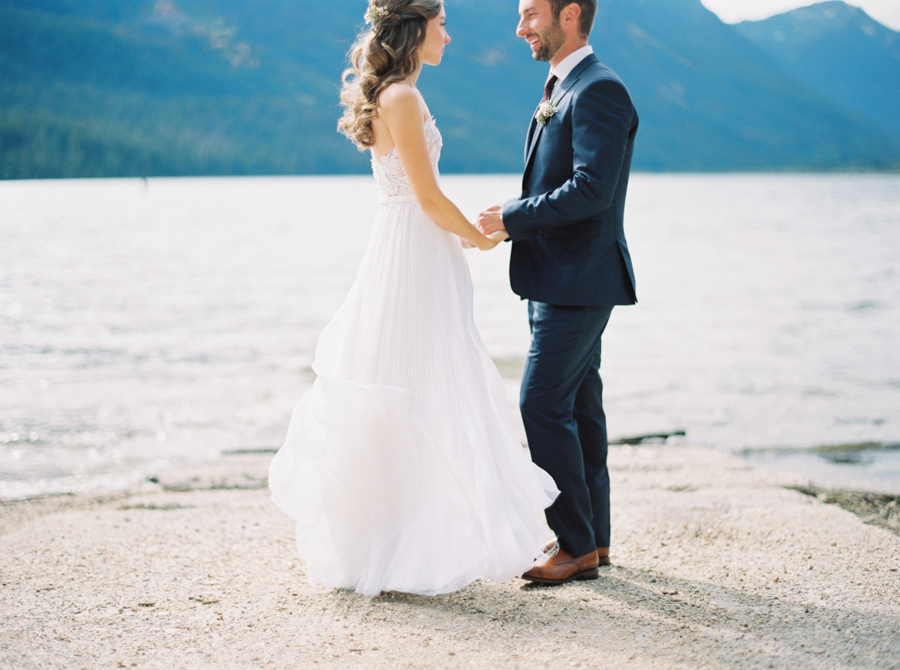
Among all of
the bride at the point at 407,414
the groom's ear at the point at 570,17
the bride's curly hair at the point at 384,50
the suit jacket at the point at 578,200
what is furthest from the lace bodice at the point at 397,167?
the groom's ear at the point at 570,17

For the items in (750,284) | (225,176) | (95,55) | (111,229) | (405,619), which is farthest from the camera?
(95,55)

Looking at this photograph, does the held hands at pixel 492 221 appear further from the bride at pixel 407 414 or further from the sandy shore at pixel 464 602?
the sandy shore at pixel 464 602

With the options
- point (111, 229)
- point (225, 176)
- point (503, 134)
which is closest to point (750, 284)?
point (111, 229)

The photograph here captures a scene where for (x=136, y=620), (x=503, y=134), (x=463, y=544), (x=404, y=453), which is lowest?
(x=136, y=620)

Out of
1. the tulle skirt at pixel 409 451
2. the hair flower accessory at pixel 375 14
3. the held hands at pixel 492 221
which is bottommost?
the tulle skirt at pixel 409 451

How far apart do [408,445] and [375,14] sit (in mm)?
1748

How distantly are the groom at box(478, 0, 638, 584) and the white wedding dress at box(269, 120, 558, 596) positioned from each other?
188mm

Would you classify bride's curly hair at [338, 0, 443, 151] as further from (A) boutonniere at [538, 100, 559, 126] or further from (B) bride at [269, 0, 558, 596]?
(A) boutonniere at [538, 100, 559, 126]

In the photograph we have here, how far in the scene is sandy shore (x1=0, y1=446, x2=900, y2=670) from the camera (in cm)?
253

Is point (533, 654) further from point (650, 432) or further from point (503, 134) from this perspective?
point (503, 134)

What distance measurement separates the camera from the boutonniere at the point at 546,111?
310 cm

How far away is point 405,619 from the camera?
279cm

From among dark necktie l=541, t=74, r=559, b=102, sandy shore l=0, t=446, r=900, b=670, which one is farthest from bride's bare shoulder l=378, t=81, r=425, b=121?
sandy shore l=0, t=446, r=900, b=670

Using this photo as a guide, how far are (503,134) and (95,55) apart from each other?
96.9 meters
